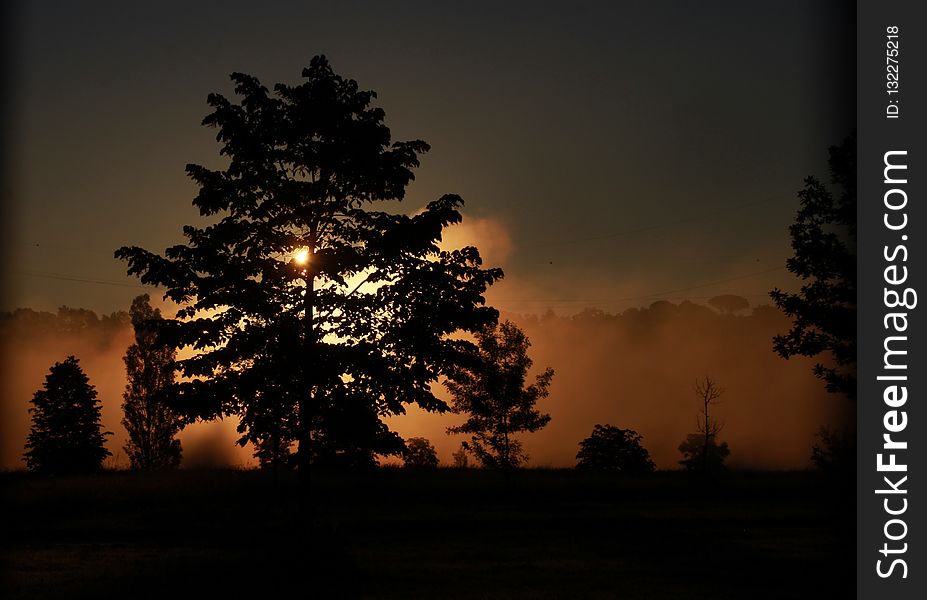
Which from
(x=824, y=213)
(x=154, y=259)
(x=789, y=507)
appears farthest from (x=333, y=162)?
(x=789, y=507)

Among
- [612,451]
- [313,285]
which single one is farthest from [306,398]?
[612,451]

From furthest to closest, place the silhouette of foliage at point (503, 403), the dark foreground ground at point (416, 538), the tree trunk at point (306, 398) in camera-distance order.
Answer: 1. the silhouette of foliage at point (503, 403)
2. the tree trunk at point (306, 398)
3. the dark foreground ground at point (416, 538)

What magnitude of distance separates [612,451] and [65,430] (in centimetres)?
5027

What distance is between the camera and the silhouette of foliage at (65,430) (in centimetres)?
6506

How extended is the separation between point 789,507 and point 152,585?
3249cm

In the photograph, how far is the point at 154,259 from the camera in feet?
87.3

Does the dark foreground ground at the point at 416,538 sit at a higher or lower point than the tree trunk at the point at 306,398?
lower

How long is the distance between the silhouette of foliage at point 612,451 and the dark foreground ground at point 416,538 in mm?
32153

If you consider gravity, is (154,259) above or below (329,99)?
below

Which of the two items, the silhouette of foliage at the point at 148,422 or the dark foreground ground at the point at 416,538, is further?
the silhouette of foliage at the point at 148,422

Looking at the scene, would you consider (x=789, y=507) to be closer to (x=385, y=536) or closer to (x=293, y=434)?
(x=385, y=536)

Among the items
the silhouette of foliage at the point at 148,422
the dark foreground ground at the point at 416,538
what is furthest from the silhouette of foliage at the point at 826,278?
the silhouette of foliage at the point at 148,422

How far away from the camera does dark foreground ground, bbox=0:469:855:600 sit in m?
19.6

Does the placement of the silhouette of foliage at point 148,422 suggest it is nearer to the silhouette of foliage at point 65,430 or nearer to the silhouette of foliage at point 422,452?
the silhouette of foliage at point 65,430
